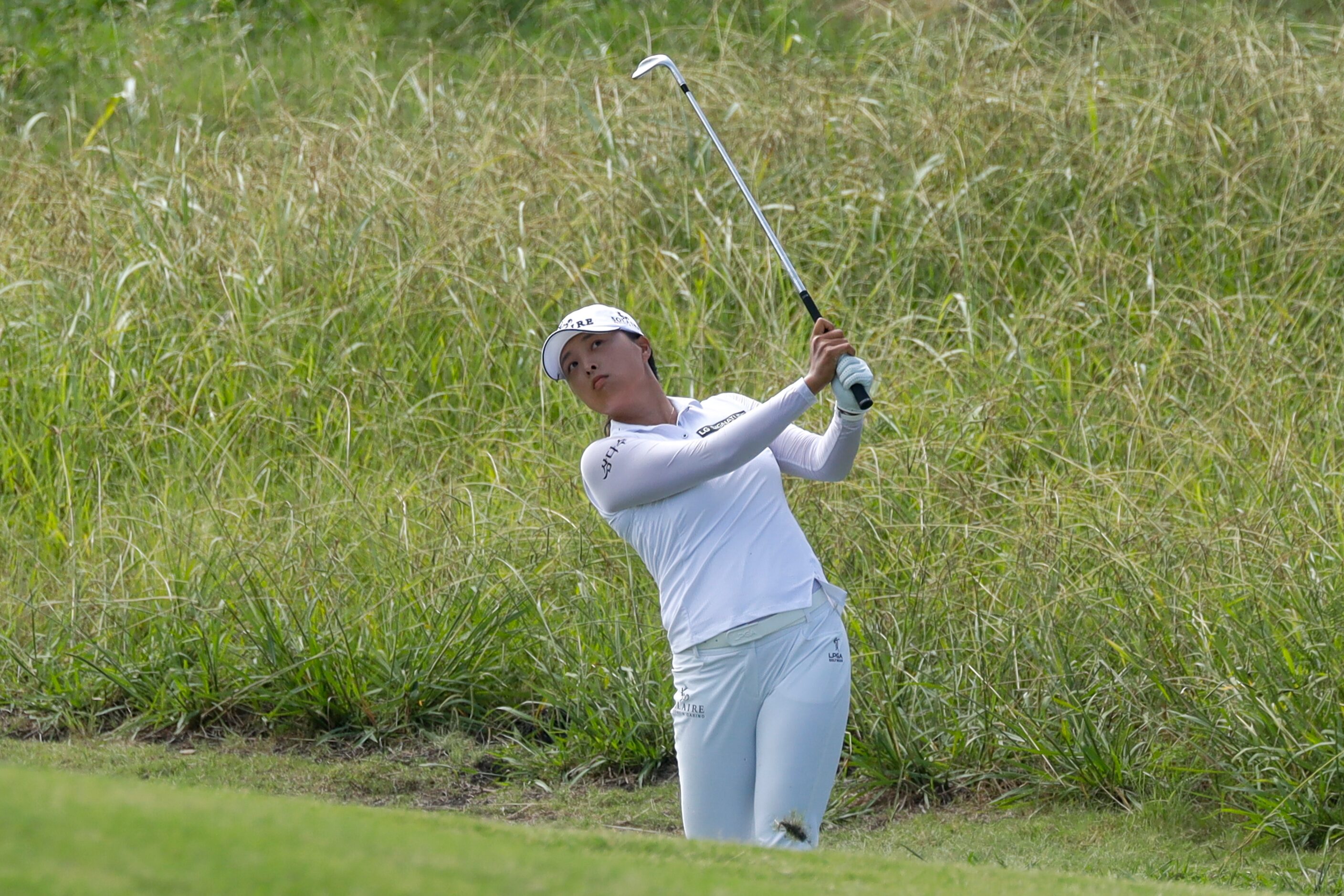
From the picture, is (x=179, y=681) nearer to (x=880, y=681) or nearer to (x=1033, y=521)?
(x=880, y=681)

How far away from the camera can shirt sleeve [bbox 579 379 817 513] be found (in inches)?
152

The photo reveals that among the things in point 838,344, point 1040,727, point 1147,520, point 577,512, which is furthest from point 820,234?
point 838,344

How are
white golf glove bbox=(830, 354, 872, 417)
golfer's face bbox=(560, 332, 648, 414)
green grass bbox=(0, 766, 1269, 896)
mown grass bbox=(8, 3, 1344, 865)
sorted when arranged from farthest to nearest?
1. mown grass bbox=(8, 3, 1344, 865)
2. golfer's face bbox=(560, 332, 648, 414)
3. white golf glove bbox=(830, 354, 872, 417)
4. green grass bbox=(0, 766, 1269, 896)

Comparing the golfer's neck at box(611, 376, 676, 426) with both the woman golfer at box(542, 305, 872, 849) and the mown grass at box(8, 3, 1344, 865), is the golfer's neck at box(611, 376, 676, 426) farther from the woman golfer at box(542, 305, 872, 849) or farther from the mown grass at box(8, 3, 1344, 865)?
the mown grass at box(8, 3, 1344, 865)

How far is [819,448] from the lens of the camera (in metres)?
4.33

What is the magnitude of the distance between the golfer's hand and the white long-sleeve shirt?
4 cm

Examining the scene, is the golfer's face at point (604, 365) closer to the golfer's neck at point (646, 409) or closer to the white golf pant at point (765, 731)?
the golfer's neck at point (646, 409)

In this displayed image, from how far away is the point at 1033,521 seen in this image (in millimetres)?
6871

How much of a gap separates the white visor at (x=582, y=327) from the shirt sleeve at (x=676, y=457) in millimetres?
A: 312

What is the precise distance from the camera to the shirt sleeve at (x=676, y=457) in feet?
12.7

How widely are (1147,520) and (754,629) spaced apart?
3.12 meters

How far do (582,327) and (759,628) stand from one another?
95cm

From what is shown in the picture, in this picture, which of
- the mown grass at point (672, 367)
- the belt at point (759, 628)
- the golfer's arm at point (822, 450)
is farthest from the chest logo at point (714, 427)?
the mown grass at point (672, 367)

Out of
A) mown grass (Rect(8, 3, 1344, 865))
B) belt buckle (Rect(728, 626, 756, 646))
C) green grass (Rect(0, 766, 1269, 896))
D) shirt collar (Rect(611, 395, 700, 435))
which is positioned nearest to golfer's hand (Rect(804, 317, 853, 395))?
shirt collar (Rect(611, 395, 700, 435))
